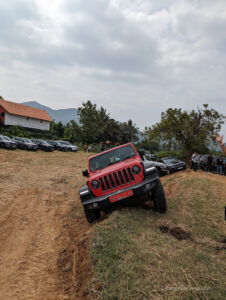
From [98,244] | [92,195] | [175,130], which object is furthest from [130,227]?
[175,130]

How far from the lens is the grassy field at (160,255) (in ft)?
9.21

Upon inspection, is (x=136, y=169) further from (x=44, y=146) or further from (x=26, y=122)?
(x=26, y=122)

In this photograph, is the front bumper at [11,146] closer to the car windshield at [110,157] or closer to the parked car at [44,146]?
the parked car at [44,146]

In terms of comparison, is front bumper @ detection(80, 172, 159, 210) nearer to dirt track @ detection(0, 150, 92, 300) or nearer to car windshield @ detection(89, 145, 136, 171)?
dirt track @ detection(0, 150, 92, 300)

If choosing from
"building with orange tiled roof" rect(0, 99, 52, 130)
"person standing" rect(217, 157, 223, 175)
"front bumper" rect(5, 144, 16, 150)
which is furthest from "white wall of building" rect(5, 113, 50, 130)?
"person standing" rect(217, 157, 223, 175)

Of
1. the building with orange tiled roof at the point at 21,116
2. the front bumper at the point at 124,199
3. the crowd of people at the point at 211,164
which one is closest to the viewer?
the front bumper at the point at 124,199

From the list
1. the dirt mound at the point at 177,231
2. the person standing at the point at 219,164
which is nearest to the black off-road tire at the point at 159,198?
the dirt mound at the point at 177,231

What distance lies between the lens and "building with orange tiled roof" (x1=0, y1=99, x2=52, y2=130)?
39.9 meters

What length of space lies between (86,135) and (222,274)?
42.6m

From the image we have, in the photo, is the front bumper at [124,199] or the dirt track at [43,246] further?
the front bumper at [124,199]

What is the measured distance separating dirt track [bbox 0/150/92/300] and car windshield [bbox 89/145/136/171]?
5.28ft

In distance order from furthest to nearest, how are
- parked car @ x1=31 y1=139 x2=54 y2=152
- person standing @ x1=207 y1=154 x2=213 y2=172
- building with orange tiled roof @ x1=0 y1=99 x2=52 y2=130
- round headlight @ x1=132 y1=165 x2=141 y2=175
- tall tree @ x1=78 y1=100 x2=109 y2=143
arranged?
tall tree @ x1=78 y1=100 x2=109 y2=143, building with orange tiled roof @ x1=0 y1=99 x2=52 y2=130, parked car @ x1=31 y1=139 x2=54 y2=152, person standing @ x1=207 y1=154 x2=213 y2=172, round headlight @ x1=132 y1=165 x2=141 y2=175

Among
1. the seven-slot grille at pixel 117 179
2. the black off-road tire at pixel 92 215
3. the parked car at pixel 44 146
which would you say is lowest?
the black off-road tire at pixel 92 215

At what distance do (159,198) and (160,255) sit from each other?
2.31 meters
